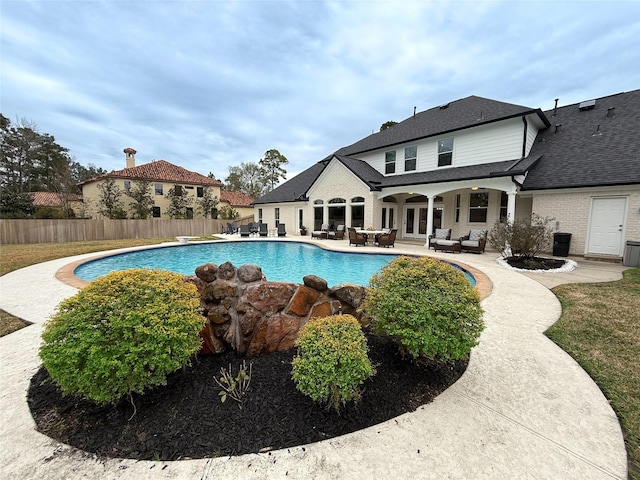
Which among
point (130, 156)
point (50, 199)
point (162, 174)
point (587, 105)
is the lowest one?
point (50, 199)

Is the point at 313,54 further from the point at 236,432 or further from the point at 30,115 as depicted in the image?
the point at 30,115

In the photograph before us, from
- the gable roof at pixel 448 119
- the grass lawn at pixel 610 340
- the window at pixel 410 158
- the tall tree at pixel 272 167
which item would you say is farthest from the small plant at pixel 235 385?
the tall tree at pixel 272 167

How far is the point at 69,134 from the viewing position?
101 feet

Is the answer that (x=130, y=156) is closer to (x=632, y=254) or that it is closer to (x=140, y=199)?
(x=140, y=199)

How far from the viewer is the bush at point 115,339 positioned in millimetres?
2025

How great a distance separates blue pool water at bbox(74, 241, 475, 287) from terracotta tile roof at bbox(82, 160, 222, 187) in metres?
18.2

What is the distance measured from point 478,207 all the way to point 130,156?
37.1 metres

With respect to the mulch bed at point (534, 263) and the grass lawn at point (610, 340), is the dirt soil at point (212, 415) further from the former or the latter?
the mulch bed at point (534, 263)

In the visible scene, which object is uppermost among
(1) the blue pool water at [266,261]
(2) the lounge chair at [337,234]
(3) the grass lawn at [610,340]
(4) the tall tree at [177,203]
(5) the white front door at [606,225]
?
(4) the tall tree at [177,203]

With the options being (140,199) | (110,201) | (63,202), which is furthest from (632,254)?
(63,202)

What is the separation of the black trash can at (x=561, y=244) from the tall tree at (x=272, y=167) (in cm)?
4431

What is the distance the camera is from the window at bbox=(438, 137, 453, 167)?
1507 cm

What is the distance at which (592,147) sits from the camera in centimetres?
1168

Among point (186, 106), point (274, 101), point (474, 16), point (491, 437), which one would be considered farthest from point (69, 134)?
point (491, 437)
